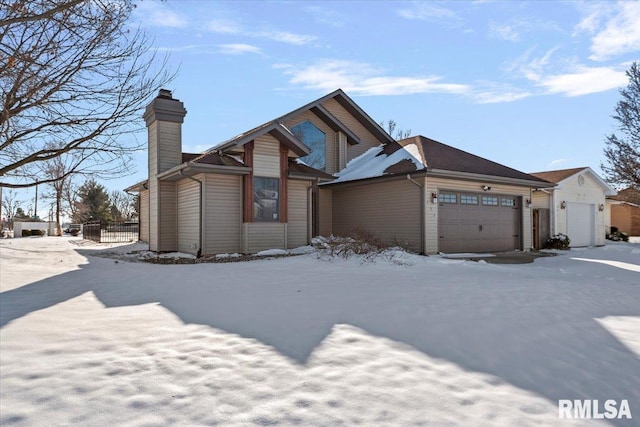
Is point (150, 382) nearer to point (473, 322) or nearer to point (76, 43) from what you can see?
point (473, 322)

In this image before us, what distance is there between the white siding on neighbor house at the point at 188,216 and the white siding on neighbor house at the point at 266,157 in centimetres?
202

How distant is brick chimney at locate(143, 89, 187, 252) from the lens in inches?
587

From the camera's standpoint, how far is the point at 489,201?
16.2m

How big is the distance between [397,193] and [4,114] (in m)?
11.3

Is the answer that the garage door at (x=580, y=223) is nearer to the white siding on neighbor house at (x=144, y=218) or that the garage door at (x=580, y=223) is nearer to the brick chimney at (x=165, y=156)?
the brick chimney at (x=165, y=156)

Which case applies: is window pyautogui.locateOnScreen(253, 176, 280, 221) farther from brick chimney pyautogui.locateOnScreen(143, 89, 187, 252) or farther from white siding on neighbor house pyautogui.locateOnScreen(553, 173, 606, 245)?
white siding on neighbor house pyautogui.locateOnScreen(553, 173, 606, 245)

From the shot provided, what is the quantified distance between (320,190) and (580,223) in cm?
1334

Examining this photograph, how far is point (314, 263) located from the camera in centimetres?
1007

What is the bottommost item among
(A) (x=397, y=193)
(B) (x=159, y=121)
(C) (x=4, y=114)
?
(A) (x=397, y=193)

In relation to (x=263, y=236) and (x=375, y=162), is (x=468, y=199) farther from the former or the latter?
(x=263, y=236)

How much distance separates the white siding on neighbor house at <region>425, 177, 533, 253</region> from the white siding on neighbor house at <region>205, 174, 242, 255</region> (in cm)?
622

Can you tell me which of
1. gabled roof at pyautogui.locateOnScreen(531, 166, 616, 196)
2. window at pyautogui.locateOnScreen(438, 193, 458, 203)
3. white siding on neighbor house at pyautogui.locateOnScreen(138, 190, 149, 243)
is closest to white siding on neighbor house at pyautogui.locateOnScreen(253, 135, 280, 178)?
window at pyautogui.locateOnScreen(438, 193, 458, 203)

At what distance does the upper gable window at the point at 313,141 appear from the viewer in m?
17.4

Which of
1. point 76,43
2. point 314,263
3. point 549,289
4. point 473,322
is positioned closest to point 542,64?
point 549,289
